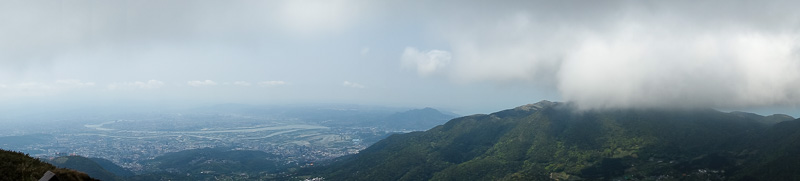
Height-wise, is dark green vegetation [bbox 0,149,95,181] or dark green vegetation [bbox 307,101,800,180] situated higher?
dark green vegetation [bbox 0,149,95,181]

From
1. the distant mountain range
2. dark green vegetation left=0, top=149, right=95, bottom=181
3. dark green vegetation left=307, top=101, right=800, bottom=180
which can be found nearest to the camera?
dark green vegetation left=0, top=149, right=95, bottom=181

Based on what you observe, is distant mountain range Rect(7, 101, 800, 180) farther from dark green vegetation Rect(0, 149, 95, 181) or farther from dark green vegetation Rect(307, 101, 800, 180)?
dark green vegetation Rect(0, 149, 95, 181)

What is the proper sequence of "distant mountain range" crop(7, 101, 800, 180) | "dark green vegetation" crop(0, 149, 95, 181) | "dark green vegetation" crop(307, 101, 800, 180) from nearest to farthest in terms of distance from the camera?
1. "dark green vegetation" crop(0, 149, 95, 181)
2. "dark green vegetation" crop(307, 101, 800, 180)
3. "distant mountain range" crop(7, 101, 800, 180)

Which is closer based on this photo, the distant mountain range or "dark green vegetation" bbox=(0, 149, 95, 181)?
"dark green vegetation" bbox=(0, 149, 95, 181)

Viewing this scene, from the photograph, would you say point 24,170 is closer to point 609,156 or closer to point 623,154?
point 609,156

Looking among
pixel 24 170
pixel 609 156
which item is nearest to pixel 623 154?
pixel 609 156

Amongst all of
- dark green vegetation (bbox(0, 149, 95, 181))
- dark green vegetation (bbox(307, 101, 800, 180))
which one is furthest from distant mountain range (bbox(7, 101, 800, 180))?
dark green vegetation (bbox(0, 149, 95, 181))

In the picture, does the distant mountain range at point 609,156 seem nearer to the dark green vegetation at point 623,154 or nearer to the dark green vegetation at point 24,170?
the dark green vegetation at point 623,154
